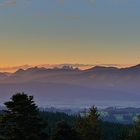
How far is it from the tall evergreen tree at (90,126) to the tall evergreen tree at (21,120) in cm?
→ 1563

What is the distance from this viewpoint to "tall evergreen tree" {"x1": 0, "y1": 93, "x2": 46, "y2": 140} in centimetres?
3538

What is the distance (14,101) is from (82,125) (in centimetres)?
1820

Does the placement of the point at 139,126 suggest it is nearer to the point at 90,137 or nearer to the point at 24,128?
the point at 90,137

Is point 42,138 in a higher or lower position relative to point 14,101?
lower

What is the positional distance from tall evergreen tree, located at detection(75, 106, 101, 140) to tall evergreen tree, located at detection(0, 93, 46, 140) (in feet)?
51.3

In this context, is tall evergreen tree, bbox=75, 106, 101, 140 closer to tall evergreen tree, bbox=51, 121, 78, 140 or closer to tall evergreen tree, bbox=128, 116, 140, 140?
tall evergreen tree, bbox=51, 121, 78, 140

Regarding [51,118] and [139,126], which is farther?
[51,118]

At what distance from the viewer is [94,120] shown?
52.7 meters

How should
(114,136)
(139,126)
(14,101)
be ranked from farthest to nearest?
(114,136), (139,126), (14,101)

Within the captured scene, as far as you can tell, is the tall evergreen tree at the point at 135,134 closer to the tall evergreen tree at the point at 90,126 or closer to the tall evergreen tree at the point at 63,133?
the tall evergreen tree at the point at 90,126

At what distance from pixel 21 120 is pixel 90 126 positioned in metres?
17.5

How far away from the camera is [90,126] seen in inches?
2061

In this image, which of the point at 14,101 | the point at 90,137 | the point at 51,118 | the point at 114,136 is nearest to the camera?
the point at 14,101

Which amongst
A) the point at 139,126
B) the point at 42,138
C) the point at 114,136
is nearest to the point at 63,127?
the point at 42,138
